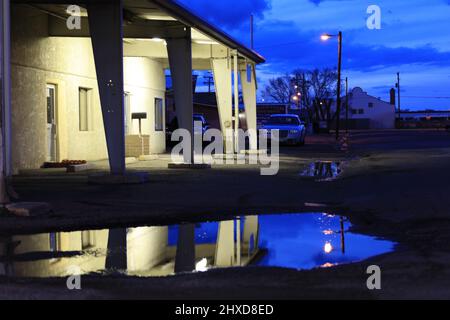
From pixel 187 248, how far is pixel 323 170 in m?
12.1

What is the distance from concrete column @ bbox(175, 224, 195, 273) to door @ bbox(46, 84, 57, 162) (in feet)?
38.8

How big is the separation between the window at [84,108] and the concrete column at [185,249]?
14353 mm

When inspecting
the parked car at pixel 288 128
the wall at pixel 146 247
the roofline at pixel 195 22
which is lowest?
the wall at pixel 146 247

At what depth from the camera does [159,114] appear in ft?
106

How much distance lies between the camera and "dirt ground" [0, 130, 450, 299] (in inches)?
235

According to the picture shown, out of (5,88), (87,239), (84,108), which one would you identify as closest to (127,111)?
(84,108)

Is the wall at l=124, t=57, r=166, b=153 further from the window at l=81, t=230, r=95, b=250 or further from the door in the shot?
the window at l=81, t=230, r=95, b=250

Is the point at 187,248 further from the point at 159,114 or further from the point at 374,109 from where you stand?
the point at 374,109

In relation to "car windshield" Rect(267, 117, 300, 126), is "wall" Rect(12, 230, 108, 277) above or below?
below

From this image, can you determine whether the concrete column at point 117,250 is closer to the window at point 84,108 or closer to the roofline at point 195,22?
the roofline at point 195,22

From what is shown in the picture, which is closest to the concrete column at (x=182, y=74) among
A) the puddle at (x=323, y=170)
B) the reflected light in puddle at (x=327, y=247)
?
the puddle at (x=323, y=170)

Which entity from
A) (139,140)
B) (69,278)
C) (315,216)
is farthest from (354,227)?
(139,140)

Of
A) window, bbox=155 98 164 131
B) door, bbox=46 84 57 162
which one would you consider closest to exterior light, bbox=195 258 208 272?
door, bbox=46 84 57 162

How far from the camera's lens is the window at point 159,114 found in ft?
105
